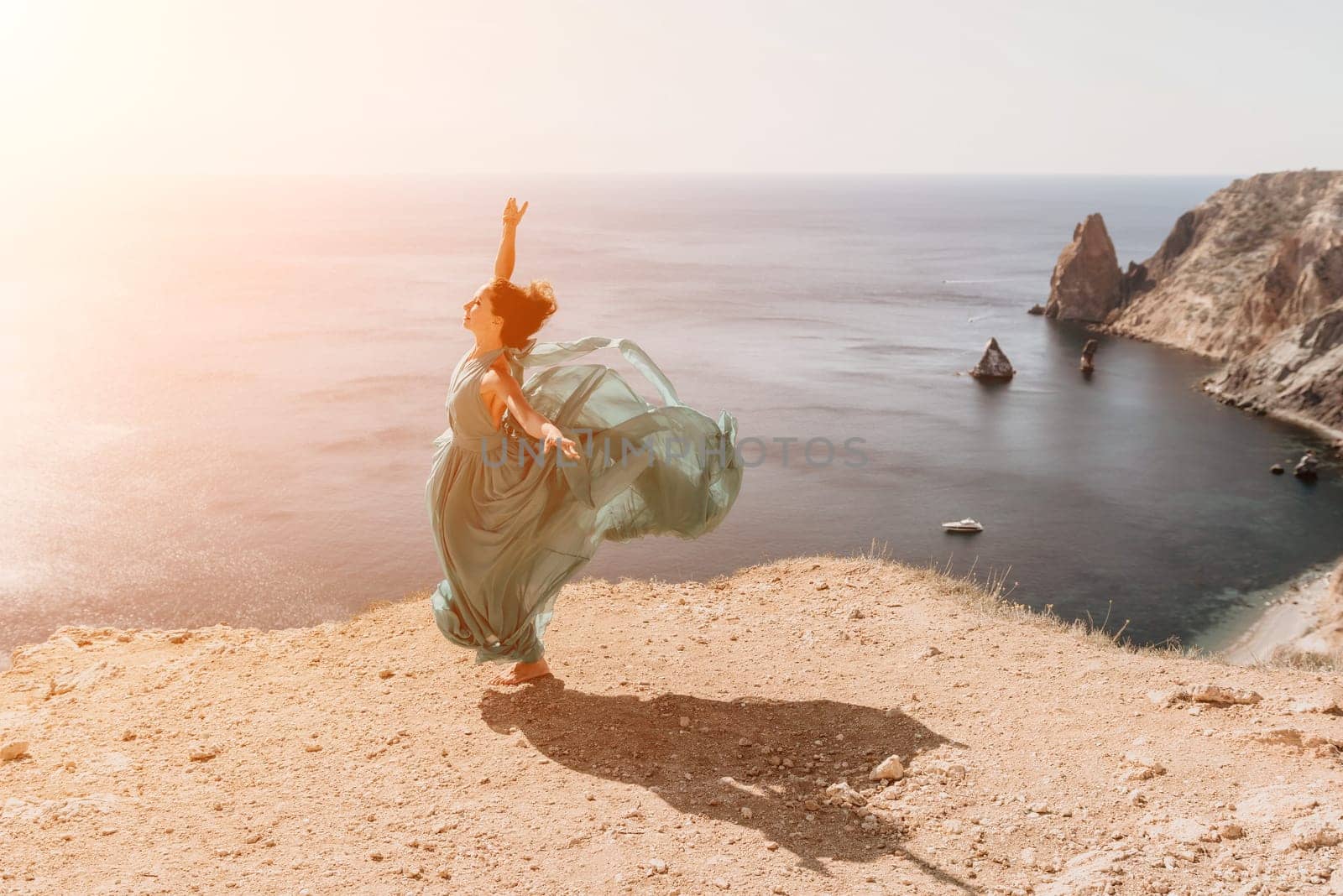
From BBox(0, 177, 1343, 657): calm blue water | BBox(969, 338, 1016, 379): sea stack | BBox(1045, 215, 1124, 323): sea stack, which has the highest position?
BBox(1045, 215, 1124, 323): sea stack

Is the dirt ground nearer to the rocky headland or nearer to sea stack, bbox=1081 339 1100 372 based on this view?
the rocky headland

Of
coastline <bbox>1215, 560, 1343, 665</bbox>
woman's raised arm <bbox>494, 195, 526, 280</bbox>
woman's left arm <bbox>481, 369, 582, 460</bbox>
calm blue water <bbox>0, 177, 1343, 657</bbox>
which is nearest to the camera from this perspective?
woman's left arm <bbox>481, 369, 582, 460</bbox>

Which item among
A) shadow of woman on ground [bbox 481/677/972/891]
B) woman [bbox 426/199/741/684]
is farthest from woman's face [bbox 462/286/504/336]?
shadow of woman on ground [bbox 481/677/972/891]

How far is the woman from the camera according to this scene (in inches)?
277

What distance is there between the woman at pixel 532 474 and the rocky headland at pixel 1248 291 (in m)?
36.3

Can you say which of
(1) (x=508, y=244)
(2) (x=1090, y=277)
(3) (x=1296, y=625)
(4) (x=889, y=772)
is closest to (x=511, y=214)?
(1) (x=508, y=244)

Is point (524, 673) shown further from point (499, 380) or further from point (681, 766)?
point (499, 380)

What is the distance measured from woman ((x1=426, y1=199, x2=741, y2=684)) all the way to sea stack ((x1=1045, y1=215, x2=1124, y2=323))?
56327 millimetres

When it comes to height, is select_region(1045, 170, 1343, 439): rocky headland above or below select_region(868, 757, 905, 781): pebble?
above

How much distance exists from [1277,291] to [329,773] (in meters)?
47.5

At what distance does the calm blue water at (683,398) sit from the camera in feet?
77.9

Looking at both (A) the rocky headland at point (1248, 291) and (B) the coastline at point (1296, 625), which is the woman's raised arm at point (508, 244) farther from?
(A) the rocky headland at point (1248, 291)

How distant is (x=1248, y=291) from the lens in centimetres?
4641

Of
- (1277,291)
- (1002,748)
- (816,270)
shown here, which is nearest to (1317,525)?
(1277,291)
